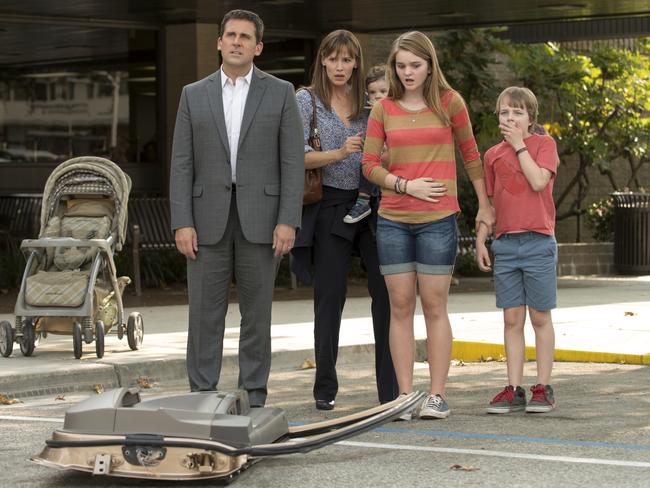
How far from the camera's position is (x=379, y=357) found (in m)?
8.63

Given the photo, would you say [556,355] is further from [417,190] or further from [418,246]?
[417,190]

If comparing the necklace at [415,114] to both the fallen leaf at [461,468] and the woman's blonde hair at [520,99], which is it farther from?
the fallen leaf at [461,468]

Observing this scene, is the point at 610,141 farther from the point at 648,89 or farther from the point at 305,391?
the point at 305,391

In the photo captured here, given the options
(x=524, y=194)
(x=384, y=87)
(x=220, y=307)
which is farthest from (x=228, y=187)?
(x=524, y=194)

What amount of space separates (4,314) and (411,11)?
715cm

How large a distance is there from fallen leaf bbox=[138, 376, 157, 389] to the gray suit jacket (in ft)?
9.52

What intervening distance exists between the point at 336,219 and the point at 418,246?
61 cm

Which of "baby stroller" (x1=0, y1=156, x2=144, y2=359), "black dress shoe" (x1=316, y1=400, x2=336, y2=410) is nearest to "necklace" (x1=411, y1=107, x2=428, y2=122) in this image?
"black dress shoe" (x1=316, y1=400, x2=336, y2=410)

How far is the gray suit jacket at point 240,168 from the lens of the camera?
7777 millimetres

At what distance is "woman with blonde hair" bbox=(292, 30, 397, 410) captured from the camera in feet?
27.8

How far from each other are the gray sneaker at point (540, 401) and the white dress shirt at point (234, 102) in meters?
2.22

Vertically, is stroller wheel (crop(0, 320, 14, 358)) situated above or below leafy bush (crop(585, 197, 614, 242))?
below

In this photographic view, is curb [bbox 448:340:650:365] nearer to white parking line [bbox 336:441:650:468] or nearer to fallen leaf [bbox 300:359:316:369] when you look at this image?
fallen leaf [bbox 300:359:316:369]

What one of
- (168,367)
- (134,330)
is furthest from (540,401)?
(134,330)
